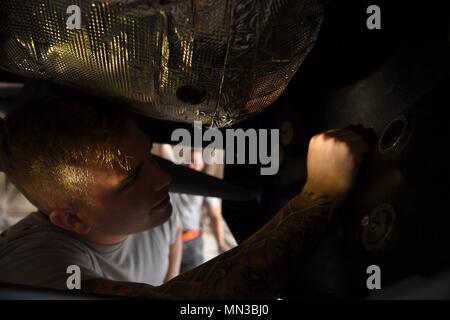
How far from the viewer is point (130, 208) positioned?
2.60 ft

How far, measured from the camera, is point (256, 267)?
2.01 ft

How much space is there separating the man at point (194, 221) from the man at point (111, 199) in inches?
26.6

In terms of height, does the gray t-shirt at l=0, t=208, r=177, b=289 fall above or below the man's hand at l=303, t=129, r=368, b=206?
below

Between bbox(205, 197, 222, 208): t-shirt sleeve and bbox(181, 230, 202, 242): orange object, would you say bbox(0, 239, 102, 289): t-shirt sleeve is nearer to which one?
bbox(181, 230, 202, 242): orange object

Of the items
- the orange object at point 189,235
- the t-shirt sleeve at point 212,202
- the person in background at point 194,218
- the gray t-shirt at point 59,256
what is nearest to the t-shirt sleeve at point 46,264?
the gray t-shirt at point 59,256

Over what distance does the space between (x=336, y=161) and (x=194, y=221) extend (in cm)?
104

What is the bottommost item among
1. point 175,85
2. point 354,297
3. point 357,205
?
point 354,297

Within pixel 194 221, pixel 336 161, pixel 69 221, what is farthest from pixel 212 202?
pixel 336 161

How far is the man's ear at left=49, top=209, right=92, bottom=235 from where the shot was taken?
2.56 feet

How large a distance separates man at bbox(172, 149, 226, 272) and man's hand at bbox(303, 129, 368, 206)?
2.66 feet

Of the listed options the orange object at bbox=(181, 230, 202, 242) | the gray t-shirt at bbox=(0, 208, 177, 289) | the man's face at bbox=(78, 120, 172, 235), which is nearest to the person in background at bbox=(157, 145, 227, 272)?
the orange object at bbox=(181, 230, 202, 242)

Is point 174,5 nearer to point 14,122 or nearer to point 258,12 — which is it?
point 258,12

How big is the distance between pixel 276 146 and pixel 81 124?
0.38 metres

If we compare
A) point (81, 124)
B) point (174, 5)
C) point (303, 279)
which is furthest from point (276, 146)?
point (174, 5)
